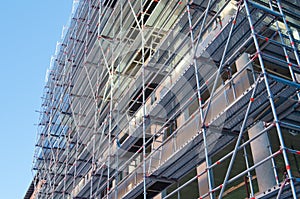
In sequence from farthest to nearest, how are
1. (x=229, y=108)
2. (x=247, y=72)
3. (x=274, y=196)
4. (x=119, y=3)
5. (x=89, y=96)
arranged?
1. (x=89, y=96)
2. (x=119, y=3)
3. (x=247, y=72)
4. (x=229, y=108)
5. (x=274, y=196)

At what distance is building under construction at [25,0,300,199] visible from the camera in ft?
19.9

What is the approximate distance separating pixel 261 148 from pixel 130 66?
724 centimetres

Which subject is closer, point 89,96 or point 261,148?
point 261,148

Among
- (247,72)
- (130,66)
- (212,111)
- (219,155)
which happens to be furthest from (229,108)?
(130,66)

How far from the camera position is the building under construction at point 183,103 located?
19.9ft

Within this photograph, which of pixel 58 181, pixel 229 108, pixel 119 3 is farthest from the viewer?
pixel 58 181

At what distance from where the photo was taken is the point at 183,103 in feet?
28.5

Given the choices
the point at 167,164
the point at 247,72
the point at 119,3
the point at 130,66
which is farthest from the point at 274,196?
the point at 119,3

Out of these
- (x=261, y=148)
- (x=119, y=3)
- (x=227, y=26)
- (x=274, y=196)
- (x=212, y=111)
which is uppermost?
(x=119, y=3)

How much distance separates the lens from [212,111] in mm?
7594

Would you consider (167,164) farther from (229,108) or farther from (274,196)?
(274,196)

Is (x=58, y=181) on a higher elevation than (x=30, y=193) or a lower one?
lower

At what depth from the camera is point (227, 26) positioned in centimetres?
668

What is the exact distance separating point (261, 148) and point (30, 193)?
23.0 meters
